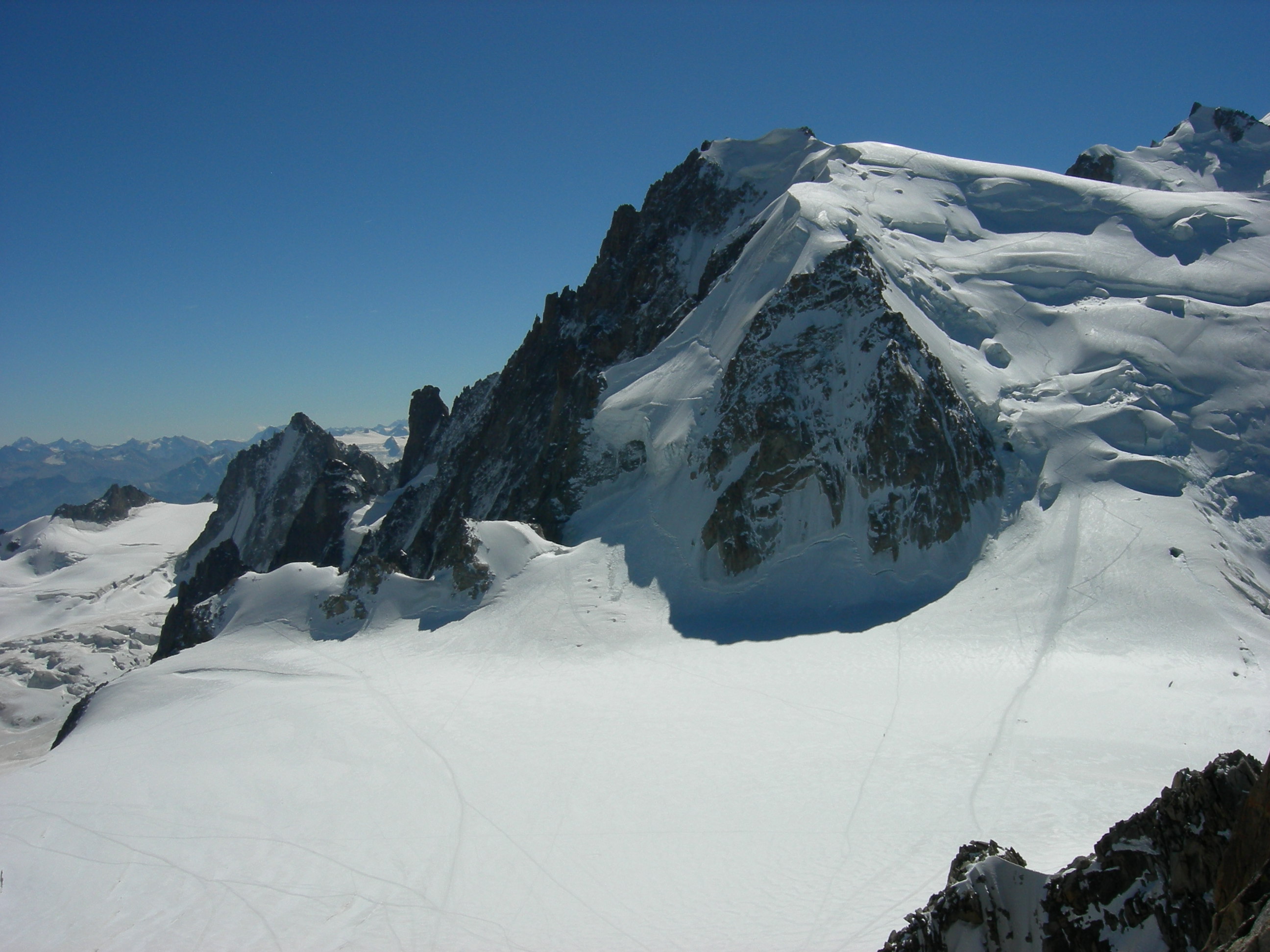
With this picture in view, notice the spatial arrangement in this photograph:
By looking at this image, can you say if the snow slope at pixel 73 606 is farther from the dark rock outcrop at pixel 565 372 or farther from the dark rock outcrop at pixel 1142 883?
the dark rock outcrop at pixel 1142 883

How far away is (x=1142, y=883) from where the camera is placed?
7.68m

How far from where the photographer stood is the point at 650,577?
107 feet

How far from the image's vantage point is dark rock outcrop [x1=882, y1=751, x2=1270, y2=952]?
697 cm

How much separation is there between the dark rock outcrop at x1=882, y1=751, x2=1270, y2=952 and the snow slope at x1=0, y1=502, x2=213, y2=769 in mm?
45603

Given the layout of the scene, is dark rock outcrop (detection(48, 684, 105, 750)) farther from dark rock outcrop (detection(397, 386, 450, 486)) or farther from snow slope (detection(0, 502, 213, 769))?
dark rock outcrop (detection(397, 386, 450, 486))

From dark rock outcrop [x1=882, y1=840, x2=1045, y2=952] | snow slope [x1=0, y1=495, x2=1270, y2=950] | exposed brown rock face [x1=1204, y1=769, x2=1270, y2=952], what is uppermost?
exposed brown rock face [x1=1204, y1=769, x2=1270, y2=952]

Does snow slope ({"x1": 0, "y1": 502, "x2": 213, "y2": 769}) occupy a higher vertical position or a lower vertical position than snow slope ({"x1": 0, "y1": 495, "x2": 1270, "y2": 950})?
lower

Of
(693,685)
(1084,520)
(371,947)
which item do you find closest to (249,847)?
(371,947)

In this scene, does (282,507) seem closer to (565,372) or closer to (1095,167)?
(565,372)

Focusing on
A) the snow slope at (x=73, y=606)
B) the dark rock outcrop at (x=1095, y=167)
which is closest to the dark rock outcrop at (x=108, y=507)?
the snow slope at (x=73, y=606)

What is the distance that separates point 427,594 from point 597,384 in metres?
16.4

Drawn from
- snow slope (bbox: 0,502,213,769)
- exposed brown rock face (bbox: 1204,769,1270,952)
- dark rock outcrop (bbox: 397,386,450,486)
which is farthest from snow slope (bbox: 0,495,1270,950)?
dark rock outcrop (bbox: 397,386,450,486)

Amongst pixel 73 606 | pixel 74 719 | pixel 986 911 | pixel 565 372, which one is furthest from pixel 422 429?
pixel 986 911

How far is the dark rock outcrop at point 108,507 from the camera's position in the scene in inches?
3861
